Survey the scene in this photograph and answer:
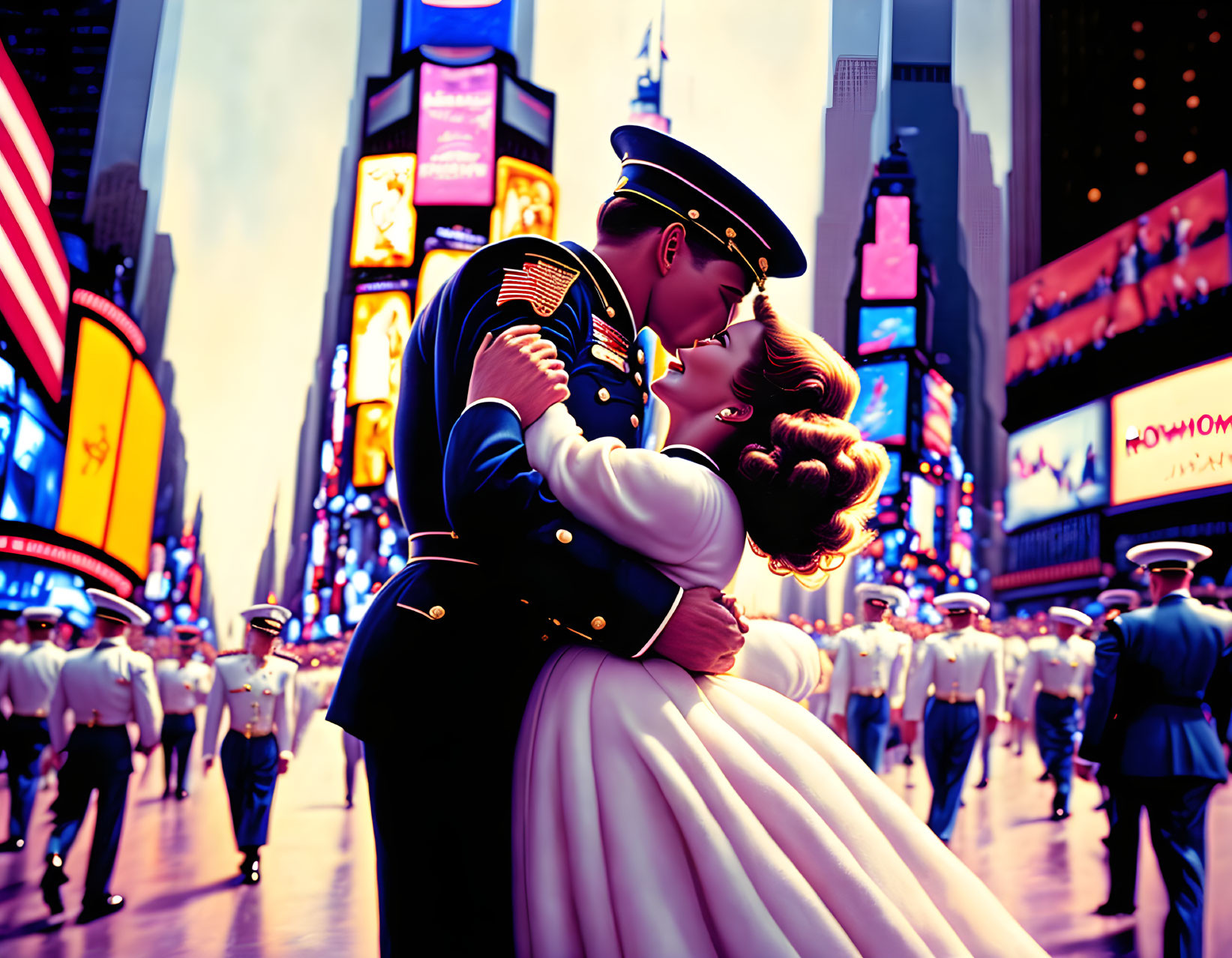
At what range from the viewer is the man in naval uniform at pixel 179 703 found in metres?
9.59

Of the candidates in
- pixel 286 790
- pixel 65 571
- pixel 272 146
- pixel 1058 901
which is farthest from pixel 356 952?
pixel 272 146

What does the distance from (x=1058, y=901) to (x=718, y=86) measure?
31.2 feet

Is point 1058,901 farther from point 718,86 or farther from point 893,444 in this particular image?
point 893,444

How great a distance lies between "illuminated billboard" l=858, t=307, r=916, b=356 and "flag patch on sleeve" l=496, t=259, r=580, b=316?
1261 inches

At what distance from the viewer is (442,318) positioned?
1.49 meters

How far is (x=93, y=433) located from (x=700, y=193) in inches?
738

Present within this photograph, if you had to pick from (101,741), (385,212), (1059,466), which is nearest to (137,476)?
(385,212)

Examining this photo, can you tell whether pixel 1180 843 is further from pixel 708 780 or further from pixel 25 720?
pixel 25 720

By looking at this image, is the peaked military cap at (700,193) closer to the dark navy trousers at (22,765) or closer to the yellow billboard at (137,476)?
the dark navy trousers at (22,765)

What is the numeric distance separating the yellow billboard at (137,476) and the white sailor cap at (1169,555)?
1744 cm

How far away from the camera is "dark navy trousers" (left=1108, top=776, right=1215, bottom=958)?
4.41m

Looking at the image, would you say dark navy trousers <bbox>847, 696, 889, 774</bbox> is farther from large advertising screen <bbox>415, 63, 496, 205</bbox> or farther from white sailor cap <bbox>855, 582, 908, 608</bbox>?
large advertising screen <bbox>415, 63, 496, 205</bbox>

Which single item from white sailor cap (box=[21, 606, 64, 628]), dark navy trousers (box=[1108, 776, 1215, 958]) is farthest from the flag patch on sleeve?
white sailor cap (box=[21, 606, 64, 628])

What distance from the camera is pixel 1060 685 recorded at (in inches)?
363
